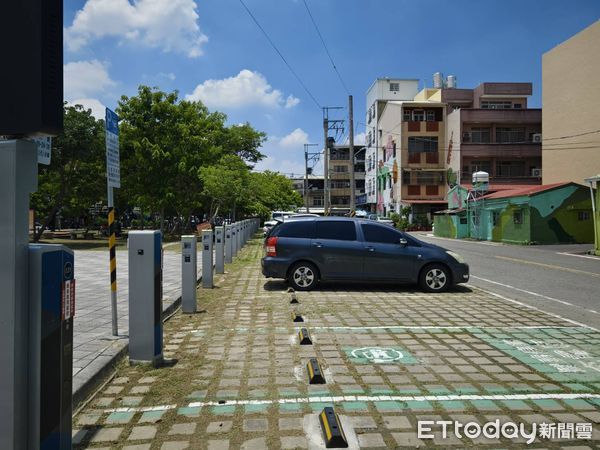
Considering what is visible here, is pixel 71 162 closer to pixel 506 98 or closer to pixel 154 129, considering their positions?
pixel 154 129

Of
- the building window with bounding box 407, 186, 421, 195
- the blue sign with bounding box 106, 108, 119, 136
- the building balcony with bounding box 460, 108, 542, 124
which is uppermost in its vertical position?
the building balcony with bounding box 460, 108, 542, 124

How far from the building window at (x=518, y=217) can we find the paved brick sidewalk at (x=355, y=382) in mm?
23896

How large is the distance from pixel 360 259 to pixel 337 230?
822 millimetres

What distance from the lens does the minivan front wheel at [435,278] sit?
10.5 m

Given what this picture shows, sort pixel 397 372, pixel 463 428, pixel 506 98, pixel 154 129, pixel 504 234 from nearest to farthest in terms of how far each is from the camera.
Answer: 1. pixel 463 428
2. pixel 397 372
3. pixel 154 129
4. pixel 504 234
5. pixel 506 98

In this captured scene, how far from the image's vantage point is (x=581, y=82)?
34719 mm

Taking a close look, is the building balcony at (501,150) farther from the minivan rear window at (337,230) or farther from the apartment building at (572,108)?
the minivan rear window at (337,230)

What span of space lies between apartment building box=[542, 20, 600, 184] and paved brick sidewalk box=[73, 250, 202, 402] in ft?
104

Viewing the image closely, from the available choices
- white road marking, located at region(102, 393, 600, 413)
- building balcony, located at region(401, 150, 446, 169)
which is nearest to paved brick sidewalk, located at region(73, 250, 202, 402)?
white road marking, located at region(102, 393, 600, 413)

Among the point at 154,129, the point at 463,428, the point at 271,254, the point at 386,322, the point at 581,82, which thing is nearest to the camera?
the point at 463,428

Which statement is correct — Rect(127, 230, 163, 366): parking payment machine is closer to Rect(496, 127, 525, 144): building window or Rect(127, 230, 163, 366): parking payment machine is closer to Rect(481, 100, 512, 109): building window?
Rect(496, 127, 525, 144): building window

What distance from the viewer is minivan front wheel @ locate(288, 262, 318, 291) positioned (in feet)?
34.8

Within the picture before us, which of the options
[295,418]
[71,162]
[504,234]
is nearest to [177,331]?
[295,418]

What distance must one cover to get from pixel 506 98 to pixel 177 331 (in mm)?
56244
